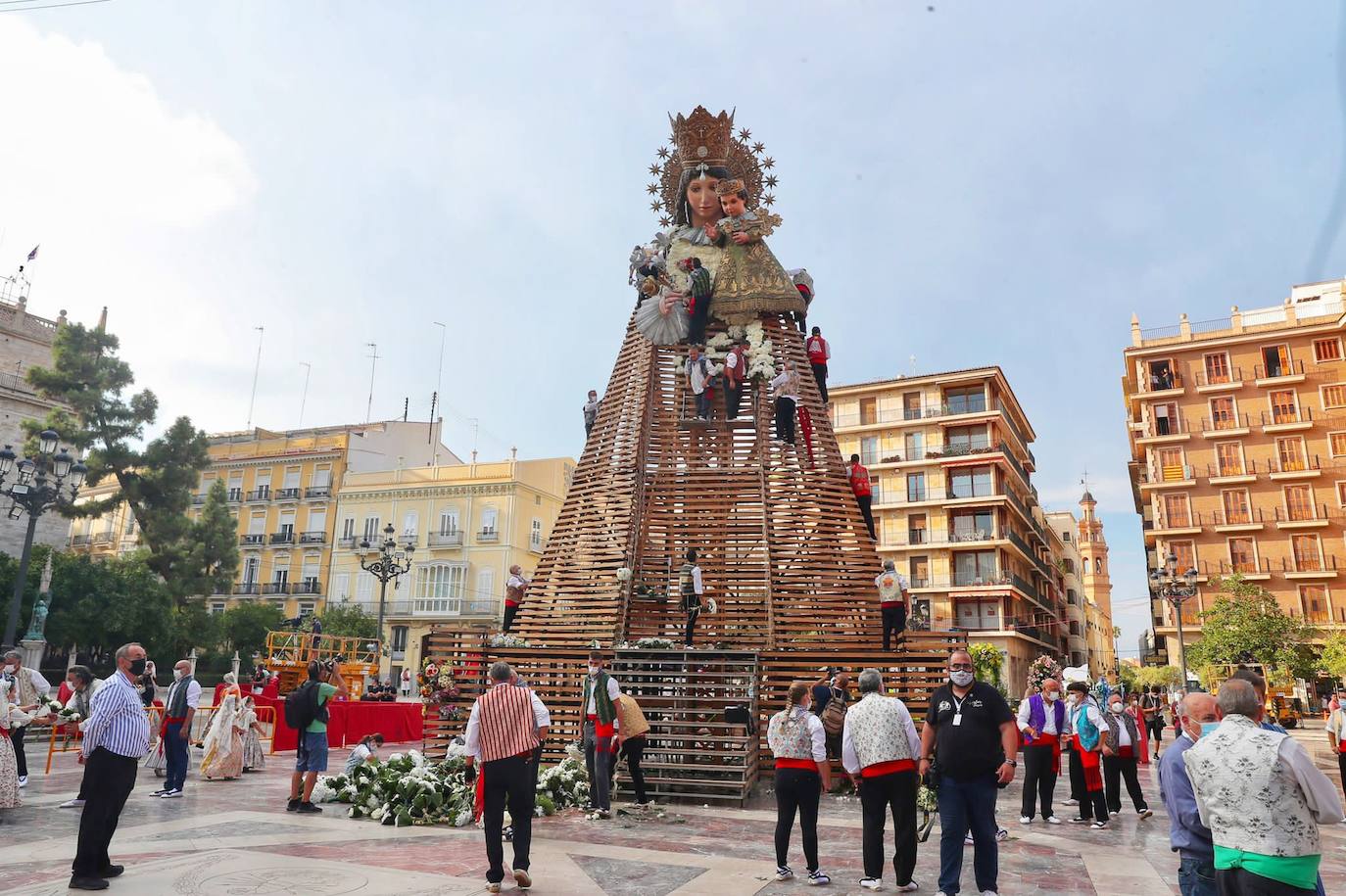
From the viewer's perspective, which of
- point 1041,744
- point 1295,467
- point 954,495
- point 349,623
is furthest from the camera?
point 954,495

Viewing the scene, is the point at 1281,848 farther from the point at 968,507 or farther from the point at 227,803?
the point at 968,507

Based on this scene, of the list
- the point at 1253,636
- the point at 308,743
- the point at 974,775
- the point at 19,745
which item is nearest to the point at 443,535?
the point at 19,745

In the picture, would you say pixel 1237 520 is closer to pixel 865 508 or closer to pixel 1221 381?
pixel 1221 381

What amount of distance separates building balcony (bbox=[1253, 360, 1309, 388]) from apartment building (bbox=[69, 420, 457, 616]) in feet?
145

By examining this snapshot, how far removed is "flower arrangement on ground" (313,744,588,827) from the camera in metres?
8.93

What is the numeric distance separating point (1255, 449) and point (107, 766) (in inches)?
1926

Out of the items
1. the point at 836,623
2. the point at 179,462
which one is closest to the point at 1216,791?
the point at 836,623

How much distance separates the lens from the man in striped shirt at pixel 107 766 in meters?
6.11

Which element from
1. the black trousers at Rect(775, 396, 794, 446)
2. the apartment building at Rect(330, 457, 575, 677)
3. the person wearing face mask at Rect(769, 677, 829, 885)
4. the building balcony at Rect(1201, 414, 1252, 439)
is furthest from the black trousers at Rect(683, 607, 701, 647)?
the building balcony at Rect(1201, 414, 1252, 439)

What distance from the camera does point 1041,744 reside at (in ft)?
32.6

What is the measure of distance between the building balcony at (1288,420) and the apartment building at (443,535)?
35.0 m

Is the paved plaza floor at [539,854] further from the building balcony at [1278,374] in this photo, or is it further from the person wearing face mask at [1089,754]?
the building balcony at [1278,374]

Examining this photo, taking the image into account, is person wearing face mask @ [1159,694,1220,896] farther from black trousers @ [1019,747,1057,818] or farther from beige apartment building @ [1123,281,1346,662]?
beige apartment building @ [1123,281,1346,662]

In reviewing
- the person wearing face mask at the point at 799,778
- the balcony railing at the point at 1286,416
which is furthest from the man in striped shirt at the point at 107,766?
the balcony railing at the point at 1286,416
